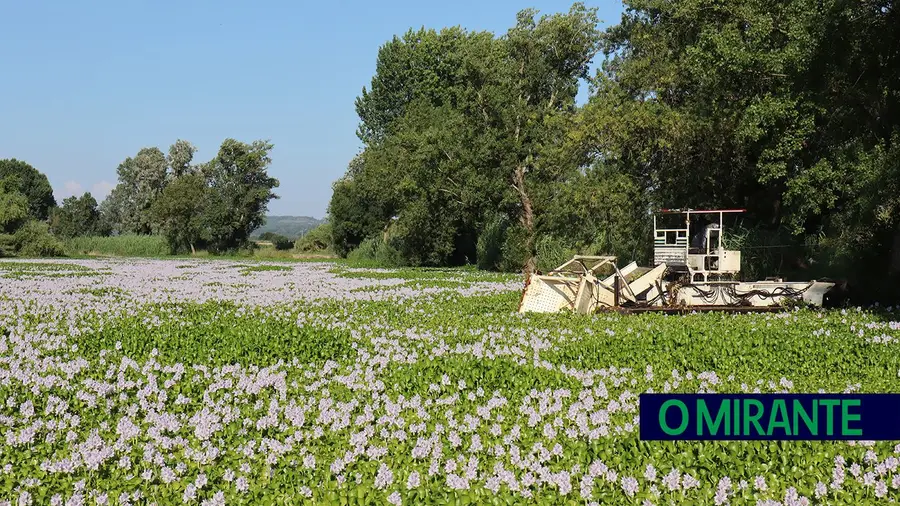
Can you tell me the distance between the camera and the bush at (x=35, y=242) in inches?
2394

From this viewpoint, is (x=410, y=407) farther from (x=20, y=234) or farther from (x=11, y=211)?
(x=11, y=211)

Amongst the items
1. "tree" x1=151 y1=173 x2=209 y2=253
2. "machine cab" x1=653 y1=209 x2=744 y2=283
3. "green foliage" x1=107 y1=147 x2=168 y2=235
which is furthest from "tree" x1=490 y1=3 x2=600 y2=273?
"green foliage" x1=107 y1=147 x2=168 y2=235

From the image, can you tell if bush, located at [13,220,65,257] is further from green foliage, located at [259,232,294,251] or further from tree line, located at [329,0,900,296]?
tree line, located at [329,0,900,296]

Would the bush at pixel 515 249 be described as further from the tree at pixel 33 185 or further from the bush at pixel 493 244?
the tree at pixel 33 185

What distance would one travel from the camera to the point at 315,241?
266ft

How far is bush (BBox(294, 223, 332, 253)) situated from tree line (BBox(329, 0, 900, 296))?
93.6ft

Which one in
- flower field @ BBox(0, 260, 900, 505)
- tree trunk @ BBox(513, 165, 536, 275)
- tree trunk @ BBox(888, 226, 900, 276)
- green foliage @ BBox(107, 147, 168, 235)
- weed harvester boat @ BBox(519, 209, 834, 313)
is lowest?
flower field @ BBox(0, 260, 900, 505)

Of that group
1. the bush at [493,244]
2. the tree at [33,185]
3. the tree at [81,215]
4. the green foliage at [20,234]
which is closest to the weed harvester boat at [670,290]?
the bush at [493,244]

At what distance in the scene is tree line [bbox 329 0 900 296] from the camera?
19906 millimetres

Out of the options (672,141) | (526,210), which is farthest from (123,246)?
(672,141)

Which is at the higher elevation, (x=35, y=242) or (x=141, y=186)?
(x=141, y=186)

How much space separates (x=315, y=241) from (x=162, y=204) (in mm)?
15127

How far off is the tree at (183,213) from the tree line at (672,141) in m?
32.2

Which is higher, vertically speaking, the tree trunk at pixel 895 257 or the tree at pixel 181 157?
the tree at pixel 181 157
